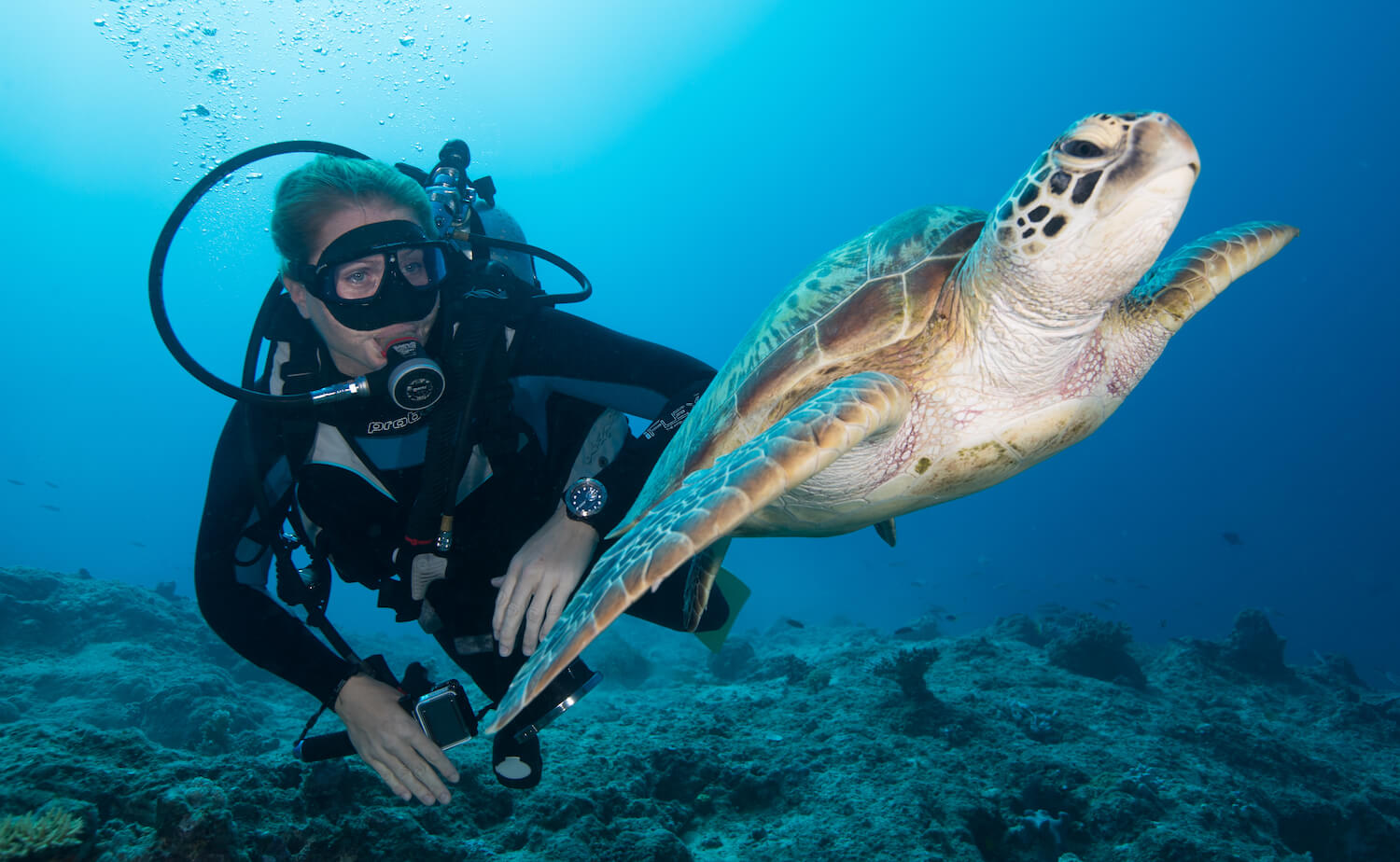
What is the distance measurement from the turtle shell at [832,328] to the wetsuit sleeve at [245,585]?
1.28 m

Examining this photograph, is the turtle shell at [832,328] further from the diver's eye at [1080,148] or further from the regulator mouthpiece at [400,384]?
the regulator mouthpiece at [400,384]

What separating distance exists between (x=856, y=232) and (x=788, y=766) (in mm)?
68225

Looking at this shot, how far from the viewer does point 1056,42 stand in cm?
6275

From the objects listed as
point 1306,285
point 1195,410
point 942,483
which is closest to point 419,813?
point 942,483

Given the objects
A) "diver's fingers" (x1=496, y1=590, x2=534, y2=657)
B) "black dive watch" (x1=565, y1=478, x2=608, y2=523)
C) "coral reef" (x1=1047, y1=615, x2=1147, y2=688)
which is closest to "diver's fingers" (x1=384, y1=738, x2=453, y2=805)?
"diver's fingers" (x1=496, y1=590, x2=534, y2=657)

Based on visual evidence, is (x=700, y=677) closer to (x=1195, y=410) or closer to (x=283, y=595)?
(x=283, y=595)

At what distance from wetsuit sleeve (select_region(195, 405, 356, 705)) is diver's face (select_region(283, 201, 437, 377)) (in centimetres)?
47

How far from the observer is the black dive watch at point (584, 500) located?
7.17ft

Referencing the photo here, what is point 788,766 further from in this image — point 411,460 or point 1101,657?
point 1101,657

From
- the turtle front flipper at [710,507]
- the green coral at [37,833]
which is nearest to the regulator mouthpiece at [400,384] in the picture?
the turtle front flipper at [710,507]

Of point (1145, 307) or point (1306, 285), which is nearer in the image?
point (1145, 307)

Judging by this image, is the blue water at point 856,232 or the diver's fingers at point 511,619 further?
the blue water at point 856,232

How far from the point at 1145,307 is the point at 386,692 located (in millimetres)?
3211

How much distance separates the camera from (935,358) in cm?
194
